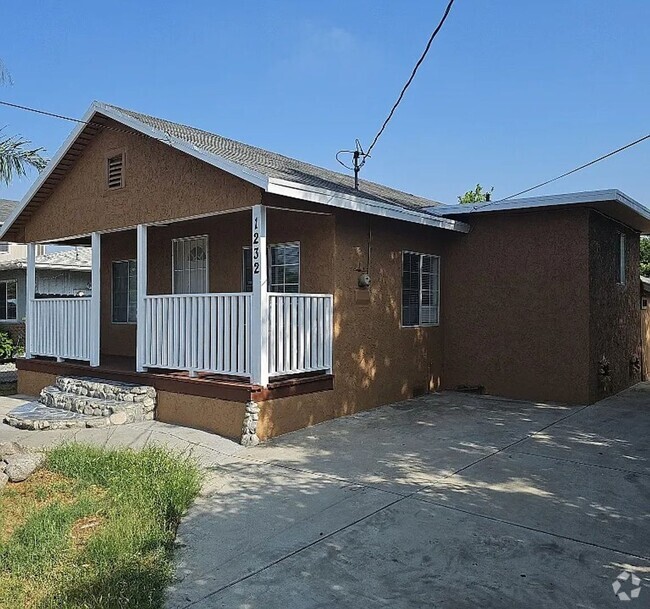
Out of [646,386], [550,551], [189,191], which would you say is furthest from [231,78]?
[550,551]

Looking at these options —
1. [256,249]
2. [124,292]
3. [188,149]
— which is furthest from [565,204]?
[124,292]

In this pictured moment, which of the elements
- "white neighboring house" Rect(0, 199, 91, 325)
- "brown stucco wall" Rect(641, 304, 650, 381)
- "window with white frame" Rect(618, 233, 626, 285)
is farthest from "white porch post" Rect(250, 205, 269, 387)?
"white neighboring house" Rect(0, 199, 91, 325)

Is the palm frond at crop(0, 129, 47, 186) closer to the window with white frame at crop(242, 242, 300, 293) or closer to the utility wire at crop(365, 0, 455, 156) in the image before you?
the window with white frame at crop(242, 242, 300, 293)

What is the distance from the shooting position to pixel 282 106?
53.8 ft

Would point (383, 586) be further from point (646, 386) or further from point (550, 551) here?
point (646, 386)

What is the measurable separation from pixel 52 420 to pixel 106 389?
0.99 m

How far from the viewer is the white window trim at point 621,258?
11672 millimetres

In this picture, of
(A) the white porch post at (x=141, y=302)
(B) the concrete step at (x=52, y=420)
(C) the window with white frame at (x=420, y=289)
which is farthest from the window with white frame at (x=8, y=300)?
(C) the window with white frame at (x=420, y=289)

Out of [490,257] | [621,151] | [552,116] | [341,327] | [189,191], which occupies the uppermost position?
[552,116]

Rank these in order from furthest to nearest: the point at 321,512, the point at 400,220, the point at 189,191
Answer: the point at 400,220
the point at 189,191
the point at 321,512

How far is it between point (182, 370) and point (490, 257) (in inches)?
228

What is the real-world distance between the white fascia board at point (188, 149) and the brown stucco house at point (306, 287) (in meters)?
0.03

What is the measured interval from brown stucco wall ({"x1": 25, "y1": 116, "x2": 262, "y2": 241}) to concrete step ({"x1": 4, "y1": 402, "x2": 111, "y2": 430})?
10.3ft

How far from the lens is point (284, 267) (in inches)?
377
